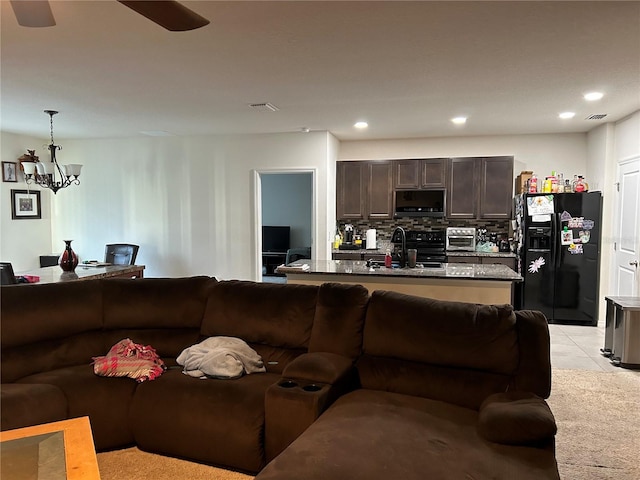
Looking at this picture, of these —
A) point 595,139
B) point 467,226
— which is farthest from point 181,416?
point 595,139

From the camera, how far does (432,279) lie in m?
4.04

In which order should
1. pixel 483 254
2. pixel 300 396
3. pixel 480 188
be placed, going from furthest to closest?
1. pixel 480 188
2. pixel 483 254
3. pixel 300 396

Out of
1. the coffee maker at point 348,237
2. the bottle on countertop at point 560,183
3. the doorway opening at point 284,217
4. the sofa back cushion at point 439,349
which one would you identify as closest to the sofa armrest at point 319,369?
the sofa back cushion at point 439,349

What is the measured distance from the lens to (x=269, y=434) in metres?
2.28

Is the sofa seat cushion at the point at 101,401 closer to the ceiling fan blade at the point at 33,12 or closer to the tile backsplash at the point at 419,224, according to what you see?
the ceiling fan blade at the point at 33,12

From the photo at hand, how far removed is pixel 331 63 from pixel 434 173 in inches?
135

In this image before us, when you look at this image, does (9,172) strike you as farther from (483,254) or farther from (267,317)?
(483,254)

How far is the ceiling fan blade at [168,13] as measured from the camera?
160 cm

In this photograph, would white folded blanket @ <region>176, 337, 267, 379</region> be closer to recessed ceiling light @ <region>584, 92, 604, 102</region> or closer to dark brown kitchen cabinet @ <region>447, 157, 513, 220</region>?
recessed ceiling light @ <region>584, 92, 604, 102</region>

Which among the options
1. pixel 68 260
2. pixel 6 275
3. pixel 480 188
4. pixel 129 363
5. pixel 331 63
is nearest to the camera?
pixel 129 363

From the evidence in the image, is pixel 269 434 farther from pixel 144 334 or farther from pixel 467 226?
pixel 467 226

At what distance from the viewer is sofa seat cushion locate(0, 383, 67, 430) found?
2.27 metres

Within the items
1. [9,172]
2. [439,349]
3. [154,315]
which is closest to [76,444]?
[154,315]

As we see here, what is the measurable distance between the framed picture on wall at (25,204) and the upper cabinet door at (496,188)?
646cm
